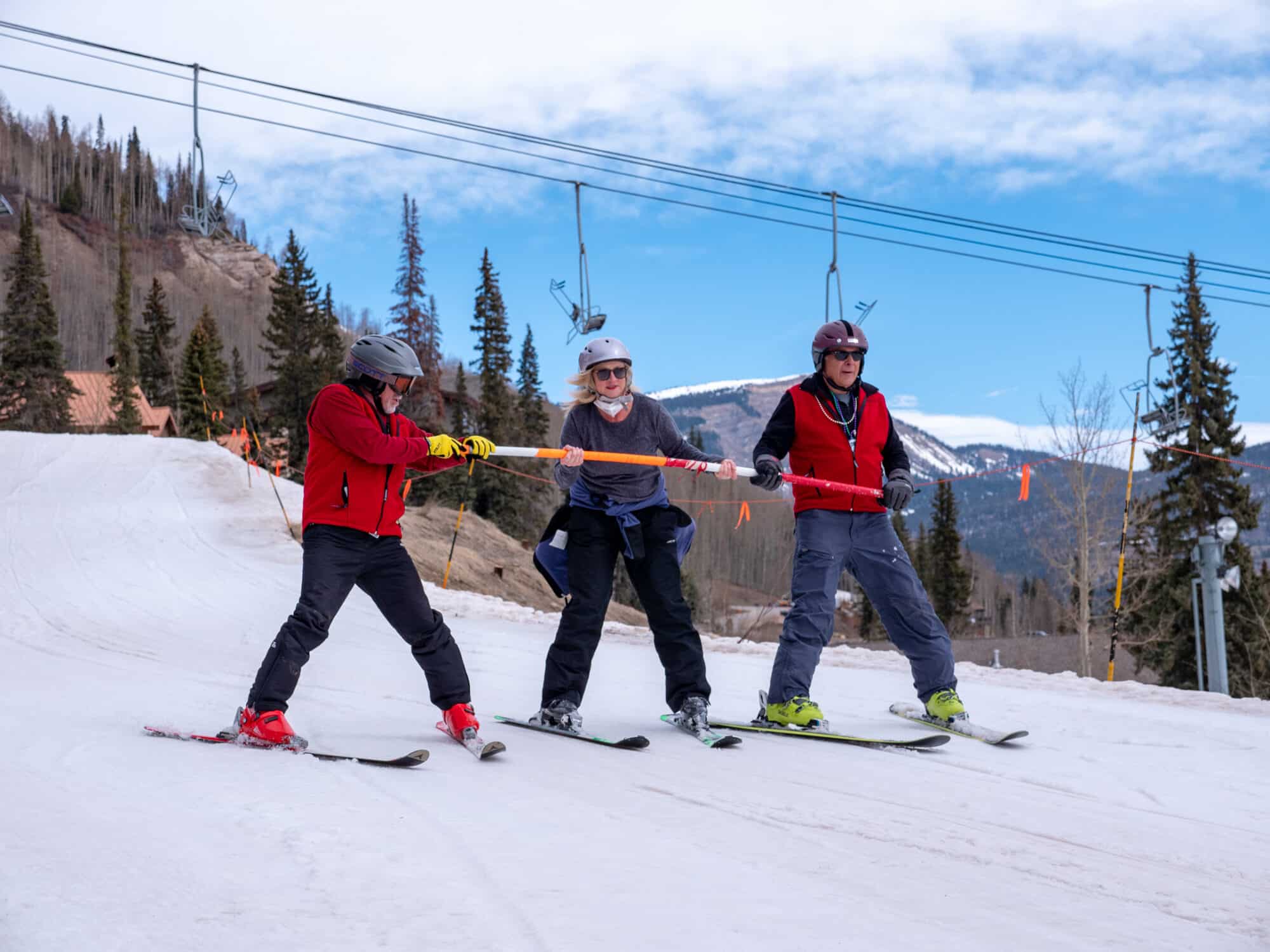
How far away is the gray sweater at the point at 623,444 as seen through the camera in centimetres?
534

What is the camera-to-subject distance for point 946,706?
5.67 metres

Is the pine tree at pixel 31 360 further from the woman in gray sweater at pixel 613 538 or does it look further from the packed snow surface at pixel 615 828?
the woman in gray sweater at pixel 613 538

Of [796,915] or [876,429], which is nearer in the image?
[796,915]

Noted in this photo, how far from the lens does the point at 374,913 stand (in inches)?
99.3

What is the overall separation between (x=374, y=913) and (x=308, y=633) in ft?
7.39

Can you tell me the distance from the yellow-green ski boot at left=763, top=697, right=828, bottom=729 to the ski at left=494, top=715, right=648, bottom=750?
2.82ft

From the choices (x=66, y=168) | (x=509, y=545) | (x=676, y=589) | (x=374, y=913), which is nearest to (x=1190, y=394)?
(x=509, y=545)

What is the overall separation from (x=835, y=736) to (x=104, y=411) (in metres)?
75.3

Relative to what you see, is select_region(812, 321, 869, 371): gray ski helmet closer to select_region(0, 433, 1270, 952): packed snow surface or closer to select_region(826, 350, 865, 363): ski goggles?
select_region(826, 350, 865, 363): ski goggles

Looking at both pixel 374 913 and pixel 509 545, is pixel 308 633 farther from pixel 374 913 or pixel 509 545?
pixel 509 545

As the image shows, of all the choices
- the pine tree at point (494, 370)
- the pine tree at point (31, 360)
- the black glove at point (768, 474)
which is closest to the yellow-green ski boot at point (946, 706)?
the black glove at point (768, 474)

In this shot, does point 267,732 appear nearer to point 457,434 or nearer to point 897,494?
point 897,494

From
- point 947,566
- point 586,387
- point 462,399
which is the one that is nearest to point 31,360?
point 462,399

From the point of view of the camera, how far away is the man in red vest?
5426mm
